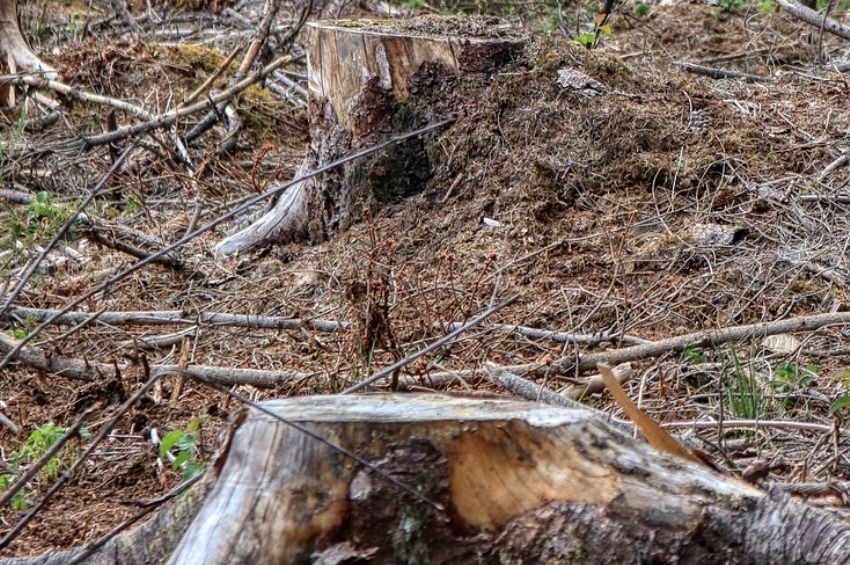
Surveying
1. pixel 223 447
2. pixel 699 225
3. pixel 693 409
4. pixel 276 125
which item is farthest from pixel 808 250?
pixel 276 125

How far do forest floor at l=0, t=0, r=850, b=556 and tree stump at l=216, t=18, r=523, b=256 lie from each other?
0.11 meters

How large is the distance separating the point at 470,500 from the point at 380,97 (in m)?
3.49

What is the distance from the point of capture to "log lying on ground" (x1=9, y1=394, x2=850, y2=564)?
1839mm

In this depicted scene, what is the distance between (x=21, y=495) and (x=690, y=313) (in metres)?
2.35

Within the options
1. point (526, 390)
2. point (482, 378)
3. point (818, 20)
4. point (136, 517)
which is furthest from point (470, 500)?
point (818, 20)

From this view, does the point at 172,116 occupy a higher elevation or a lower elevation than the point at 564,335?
higher

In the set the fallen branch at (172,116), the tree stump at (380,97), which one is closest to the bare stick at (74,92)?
the fallen branch at (172,116)

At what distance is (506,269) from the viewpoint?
457 centimetres

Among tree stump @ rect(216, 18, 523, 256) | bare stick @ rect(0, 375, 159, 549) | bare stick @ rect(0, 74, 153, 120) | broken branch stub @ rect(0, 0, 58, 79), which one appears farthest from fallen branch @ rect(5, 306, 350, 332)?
broken branch stub @ rect(0, 0, 58, 79)

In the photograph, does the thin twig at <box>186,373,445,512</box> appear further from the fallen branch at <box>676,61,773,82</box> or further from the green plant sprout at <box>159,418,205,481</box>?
the fallen branch at <box>676,61,773,82</box>

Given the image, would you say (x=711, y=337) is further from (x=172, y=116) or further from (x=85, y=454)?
(x=172, y=116)

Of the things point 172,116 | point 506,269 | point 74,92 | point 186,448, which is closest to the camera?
point 186,448

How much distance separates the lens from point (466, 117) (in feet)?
17.0

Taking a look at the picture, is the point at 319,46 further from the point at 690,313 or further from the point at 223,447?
the point at 223,447
